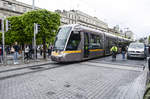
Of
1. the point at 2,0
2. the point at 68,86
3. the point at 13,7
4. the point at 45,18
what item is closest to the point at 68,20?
the point at 13,7

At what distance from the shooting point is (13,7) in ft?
128

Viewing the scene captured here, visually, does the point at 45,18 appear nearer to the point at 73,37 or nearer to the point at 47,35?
the point at 47,35

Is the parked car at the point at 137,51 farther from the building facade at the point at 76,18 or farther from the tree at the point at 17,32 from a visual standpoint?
the building facade at the point at 76,18

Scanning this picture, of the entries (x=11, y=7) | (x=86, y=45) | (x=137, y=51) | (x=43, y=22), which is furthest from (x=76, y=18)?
(x=86, y=45)

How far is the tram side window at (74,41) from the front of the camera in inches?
401

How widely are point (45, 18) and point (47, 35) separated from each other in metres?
1.97

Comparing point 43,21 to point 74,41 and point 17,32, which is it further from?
point 17,32

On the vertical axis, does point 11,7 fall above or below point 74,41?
above

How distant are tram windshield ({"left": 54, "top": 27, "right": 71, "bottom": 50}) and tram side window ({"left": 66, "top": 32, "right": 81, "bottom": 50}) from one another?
1.33 ft

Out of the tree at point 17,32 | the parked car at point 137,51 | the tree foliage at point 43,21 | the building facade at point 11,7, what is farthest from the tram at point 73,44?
the building facade at point 11,7

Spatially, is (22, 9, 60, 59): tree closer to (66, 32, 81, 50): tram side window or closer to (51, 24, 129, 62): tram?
(51, 24, 129, 62): tram

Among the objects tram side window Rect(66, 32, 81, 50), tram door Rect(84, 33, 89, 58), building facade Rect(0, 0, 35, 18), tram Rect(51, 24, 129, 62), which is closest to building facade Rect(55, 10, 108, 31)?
building facade Rect(0, 0, 35, 18)

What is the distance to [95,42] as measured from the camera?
13.3 metres

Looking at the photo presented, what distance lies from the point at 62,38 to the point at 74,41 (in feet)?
3.39
